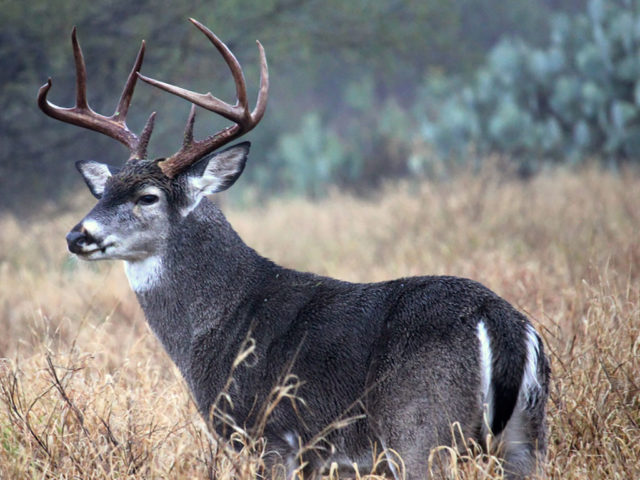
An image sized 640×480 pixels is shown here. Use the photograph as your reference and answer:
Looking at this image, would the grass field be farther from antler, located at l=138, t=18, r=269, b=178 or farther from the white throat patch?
antler, located at l=138, t=18, r=269, b=178

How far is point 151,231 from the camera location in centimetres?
405

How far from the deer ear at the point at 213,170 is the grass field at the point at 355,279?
3.02ft

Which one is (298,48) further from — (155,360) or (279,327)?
(279,327)

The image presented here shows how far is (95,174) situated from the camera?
4527 mm

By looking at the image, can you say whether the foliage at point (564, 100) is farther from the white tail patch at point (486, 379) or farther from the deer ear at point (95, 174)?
the white tail patch at point (486, 379)

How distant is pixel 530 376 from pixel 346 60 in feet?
47.9

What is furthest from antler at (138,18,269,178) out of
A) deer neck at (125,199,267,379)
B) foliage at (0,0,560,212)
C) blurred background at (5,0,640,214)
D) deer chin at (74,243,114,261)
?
foliage at (0,0,560,212)

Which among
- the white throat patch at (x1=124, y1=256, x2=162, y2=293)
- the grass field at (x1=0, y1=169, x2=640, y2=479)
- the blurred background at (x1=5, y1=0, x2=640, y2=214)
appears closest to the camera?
the grass field at (x1=0, y1=169, x2=640, y2=479)

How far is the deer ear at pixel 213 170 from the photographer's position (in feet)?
13.6

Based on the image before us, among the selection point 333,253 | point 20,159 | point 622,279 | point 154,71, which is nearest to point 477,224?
point 333,253

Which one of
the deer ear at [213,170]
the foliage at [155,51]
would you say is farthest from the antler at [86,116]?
the foliage at [155,51]

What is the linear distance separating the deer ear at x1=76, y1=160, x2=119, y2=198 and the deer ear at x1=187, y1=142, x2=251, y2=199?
0.60 meters

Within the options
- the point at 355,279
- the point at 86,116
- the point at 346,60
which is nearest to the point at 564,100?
the point at 346,60

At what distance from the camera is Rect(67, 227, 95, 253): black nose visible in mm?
3910
